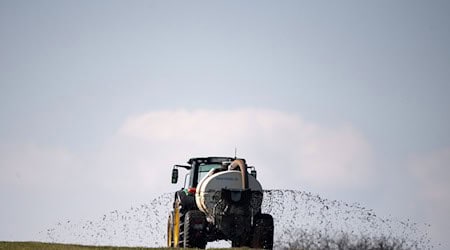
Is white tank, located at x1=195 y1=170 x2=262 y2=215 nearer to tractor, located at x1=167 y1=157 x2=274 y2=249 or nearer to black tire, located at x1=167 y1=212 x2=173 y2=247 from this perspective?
tractor, located at x1=167 y1=157 x2=274 y2=249

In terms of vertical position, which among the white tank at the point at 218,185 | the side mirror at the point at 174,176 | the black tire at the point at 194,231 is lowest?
the black tire at the point at 194,231

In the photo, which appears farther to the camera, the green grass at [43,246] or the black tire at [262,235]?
the black tire at [262,235]

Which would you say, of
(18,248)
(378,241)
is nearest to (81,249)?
(18,248)

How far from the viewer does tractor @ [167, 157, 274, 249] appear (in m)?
43.0

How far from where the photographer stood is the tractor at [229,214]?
141 feet

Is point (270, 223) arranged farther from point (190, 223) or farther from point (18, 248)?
point (18, 248)

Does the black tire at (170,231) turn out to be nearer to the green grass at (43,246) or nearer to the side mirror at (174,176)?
the side mirror at (174,176)

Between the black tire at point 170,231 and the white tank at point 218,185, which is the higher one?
the white tank at point 218,185

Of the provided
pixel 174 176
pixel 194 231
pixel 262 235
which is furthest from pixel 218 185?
pixel 174 176

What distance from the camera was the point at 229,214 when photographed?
43062 mm

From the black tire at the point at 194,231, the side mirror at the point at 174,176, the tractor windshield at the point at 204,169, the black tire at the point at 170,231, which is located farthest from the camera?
the black tire at the point at 170,231

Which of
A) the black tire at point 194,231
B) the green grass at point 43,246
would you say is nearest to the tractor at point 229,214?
the black tire at point 194,231

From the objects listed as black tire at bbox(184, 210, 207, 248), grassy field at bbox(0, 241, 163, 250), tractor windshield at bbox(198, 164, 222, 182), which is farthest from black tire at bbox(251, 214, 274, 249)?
grassy field at bbox(0, 241, 163, 250)

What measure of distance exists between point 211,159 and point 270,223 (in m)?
4.35
